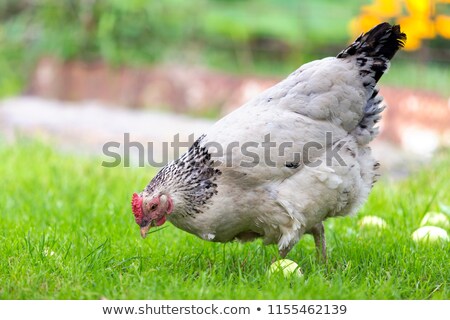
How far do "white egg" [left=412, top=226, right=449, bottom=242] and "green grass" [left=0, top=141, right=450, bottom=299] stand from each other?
0.08m

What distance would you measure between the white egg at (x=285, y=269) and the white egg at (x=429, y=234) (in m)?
0.94

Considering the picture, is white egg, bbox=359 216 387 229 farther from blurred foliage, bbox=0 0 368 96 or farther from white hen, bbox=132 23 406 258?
blurred foliage, bbox=0 0 368 96

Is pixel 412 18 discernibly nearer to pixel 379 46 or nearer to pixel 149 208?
pixel 379 46

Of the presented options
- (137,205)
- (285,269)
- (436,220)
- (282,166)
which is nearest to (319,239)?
(285,269)

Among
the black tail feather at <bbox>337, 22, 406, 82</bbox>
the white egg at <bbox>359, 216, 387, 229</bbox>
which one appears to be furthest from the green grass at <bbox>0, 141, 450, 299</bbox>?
the black tail feather at <bbox>337, 22, 406, 82</bbox>

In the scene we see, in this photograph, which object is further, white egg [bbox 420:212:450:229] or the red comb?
white egg [bbox 420:212:450:229]

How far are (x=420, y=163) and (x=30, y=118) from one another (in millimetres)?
5054

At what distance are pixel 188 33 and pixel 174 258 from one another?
261 inches

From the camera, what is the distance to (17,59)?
34.3 feet

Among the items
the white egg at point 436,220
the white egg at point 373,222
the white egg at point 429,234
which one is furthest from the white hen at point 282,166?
the white egg at point 436,220

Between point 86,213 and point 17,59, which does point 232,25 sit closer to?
point 17,59

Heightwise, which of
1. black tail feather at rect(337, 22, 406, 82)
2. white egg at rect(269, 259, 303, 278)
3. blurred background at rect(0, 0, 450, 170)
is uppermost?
blurred background at rect(0, 0, 450, 170)

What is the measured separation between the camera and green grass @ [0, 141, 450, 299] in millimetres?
3391

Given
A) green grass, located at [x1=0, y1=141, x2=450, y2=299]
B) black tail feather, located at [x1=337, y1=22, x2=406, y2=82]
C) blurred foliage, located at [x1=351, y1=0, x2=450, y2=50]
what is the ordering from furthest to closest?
blurred foliage, located at [x1=351, y1=0, x2=450, y2=50], black tail feather, located at [x1=337, y1=22, x2=406, y2=82], green grass, located at [x1=0, y1=141, x2=450, y2=299]
